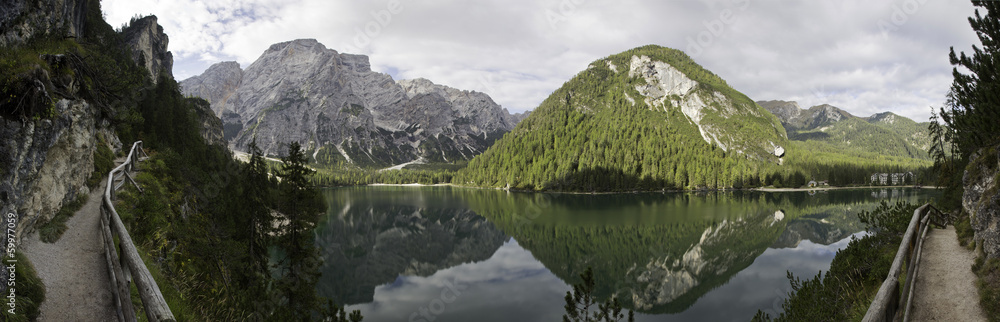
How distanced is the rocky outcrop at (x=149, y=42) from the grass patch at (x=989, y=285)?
216 ft

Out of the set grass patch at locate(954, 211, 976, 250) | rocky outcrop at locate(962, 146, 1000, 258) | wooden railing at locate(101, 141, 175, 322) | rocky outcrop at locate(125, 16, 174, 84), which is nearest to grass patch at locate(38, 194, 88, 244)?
wooden railing at locate(101, 141, 175, 322)

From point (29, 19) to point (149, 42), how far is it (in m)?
57.3

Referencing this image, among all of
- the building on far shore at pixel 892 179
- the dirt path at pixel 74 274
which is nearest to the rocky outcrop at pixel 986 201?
the dirt path at pixel 74 274

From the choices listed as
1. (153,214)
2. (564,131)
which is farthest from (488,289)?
(564,131)

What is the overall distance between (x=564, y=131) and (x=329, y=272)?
6234 inches

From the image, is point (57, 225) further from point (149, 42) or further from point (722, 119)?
point (722, 119)

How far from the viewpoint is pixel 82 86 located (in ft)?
40.2

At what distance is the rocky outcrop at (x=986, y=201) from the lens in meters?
9.61

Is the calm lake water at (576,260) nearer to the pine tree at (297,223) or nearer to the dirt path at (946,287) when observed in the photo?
the pine tree at (297,223)

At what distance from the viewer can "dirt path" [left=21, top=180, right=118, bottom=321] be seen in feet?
20.7

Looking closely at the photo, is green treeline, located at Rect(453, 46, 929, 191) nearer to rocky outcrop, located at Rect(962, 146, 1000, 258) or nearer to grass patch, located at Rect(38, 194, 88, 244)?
rocky outcrop, located at Rect(962, 146, 1000, 258)

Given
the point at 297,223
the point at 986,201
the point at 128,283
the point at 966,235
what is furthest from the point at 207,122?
the point at 966,235

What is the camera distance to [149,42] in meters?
54.2

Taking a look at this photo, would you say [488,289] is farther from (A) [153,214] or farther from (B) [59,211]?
(B) [59,211]
